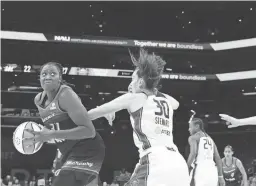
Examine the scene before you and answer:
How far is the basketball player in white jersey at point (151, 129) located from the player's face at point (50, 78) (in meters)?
0.53

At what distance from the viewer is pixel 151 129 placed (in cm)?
354

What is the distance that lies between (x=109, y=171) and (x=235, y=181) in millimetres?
14320

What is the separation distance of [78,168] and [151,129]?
0.90m

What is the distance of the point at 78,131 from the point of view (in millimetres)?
3939

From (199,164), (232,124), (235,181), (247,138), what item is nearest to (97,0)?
(247,138)

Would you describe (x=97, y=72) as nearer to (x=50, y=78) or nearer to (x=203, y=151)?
→ (x=203, y=151)

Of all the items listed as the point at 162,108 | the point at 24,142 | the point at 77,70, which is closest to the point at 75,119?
the point at 24,142

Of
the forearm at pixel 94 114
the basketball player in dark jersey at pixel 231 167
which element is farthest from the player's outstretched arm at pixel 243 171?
the forearm at pixel 94 114


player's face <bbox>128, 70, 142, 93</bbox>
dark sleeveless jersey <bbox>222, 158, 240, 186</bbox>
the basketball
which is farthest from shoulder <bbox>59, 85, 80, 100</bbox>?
dark sleeveless jersey <bbox>222, 158, 240, 186</bbox>

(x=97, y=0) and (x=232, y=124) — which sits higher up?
(x=97, y=0)

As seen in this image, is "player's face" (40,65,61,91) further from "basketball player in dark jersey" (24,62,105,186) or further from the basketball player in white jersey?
the basketball player in white jersey

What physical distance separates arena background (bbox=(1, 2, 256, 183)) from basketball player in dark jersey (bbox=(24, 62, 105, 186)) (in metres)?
17.8

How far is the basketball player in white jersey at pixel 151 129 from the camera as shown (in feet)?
11.1

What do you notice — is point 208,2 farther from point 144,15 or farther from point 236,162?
point 236,162
